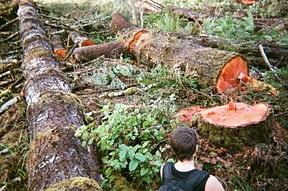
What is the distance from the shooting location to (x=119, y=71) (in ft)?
23.0

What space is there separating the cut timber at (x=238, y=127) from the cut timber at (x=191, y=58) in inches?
46.9

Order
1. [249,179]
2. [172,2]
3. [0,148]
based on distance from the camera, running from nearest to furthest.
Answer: [249,179] → [0,148] → [172,2]

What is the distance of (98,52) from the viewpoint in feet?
26.4

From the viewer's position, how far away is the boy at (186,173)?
279 cm

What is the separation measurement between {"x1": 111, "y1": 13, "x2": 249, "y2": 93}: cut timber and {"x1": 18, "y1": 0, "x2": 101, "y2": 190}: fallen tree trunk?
1638 millimetres

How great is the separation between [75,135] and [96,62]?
355 centimetres

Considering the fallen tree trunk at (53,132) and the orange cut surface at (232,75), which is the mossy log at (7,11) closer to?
the fallen tree trunk at (53,132)

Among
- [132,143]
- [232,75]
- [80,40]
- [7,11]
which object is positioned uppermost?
[7,11]

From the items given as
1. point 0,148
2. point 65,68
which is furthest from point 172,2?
point 0,148

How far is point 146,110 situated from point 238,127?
1017 mm

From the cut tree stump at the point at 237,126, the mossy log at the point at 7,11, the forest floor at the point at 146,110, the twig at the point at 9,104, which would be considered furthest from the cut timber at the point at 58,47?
the cut tree stump at the point at 237,126

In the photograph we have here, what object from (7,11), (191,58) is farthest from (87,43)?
(191,58)

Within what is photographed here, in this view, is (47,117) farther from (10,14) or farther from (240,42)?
(10,14)

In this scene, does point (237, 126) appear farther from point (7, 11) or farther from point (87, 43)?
point (7, 11)
